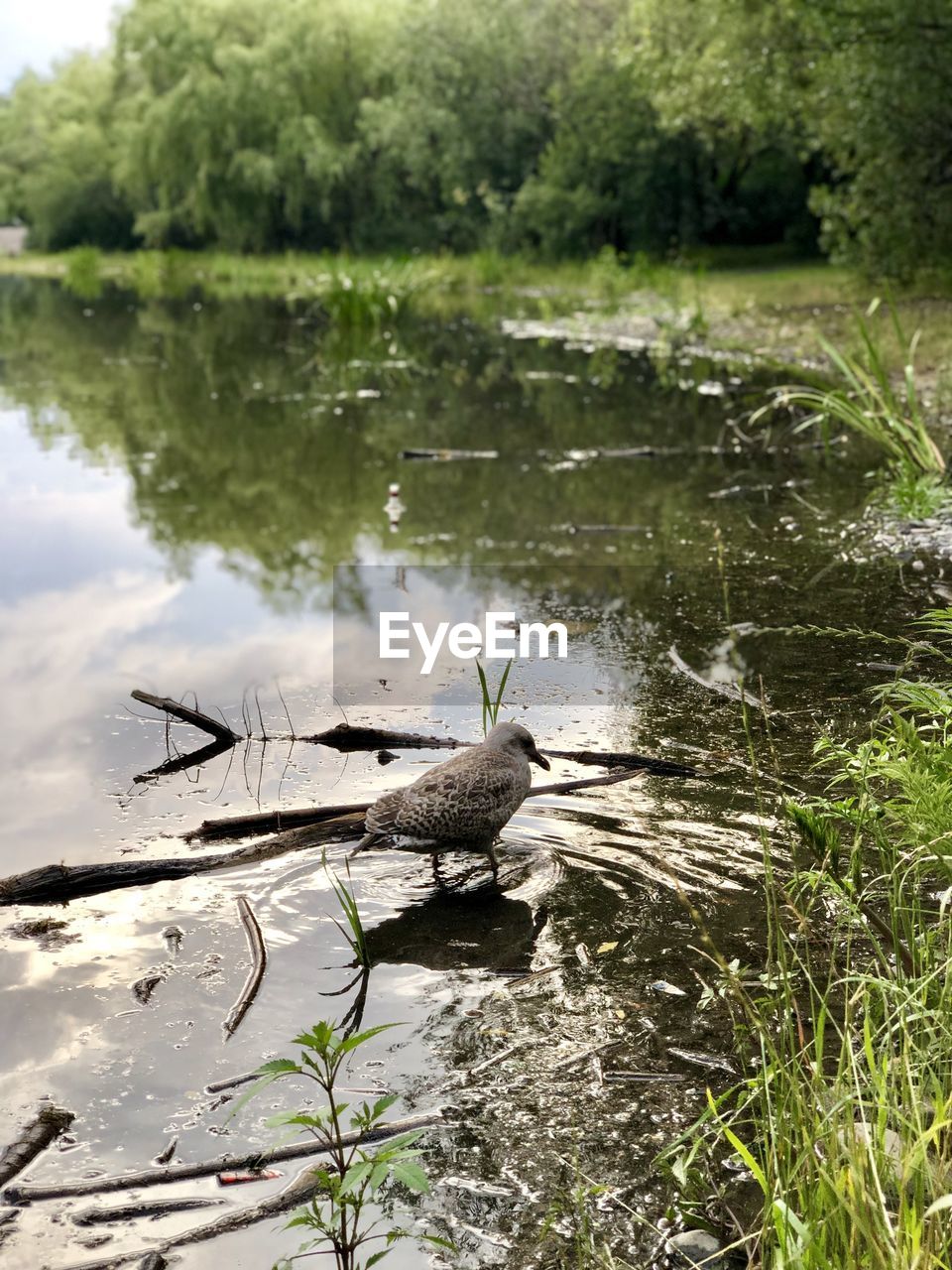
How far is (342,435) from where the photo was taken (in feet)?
55.5

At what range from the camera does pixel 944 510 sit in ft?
34.0

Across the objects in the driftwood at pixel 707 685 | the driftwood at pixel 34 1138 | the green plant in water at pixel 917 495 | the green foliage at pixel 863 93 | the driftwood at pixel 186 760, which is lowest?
A: the driftwood at pixel 34 1138

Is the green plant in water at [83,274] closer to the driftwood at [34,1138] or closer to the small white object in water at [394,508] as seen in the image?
the small white object in water at [394,508]

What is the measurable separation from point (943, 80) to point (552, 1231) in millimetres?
21193

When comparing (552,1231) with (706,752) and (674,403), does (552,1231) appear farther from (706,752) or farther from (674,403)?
(674,403)

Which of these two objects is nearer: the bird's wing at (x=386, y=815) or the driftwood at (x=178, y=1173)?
the driftwood at (x=178, y=1173)

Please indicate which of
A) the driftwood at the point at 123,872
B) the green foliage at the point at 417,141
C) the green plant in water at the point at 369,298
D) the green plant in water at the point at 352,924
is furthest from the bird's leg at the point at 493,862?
the green foliage at the point at 417,141

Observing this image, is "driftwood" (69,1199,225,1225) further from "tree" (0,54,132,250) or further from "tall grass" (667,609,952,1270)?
"tree" (0,54,132,250)

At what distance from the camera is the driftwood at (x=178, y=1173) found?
396 centimetres

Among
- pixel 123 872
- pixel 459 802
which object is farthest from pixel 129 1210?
pixel 459 802

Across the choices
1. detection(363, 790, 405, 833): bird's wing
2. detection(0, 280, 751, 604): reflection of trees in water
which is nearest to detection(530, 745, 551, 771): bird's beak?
detection(363, 790, 405, 833): bird's wing

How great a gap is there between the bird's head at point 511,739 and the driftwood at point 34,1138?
2.46m

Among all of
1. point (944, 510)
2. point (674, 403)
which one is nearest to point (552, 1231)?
point (944, 510)

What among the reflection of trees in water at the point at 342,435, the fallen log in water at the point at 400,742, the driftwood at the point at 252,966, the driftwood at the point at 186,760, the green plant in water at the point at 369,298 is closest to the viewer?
the driftwood at the point at 252,966
